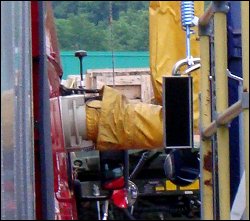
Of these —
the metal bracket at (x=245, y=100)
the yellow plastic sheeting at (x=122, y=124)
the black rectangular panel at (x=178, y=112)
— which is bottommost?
the yellow plastic sheeting at (x=122, y=124)

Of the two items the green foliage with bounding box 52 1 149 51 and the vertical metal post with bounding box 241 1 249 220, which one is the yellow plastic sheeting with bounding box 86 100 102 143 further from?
the vertical metal post with bounding box 241 1 249 220

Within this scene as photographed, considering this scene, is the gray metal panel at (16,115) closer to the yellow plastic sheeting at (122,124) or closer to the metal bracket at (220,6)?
the metal bracket at (220,6)

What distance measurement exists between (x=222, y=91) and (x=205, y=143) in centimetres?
54

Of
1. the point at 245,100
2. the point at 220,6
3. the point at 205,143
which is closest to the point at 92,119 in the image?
the point at 205,143

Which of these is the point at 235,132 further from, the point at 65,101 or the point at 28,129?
the point at 28,129

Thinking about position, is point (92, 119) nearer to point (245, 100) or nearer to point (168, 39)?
point (168, 39)

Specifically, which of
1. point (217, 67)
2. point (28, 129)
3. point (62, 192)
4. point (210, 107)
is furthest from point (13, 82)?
point (62, 192)

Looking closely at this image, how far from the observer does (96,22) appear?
273cm

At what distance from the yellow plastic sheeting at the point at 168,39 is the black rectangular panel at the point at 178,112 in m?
1.17

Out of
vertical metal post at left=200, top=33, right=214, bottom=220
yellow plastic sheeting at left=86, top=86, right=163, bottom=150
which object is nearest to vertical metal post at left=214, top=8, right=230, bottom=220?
vertical metal post at left=200, top=33, right=214, bottom=220

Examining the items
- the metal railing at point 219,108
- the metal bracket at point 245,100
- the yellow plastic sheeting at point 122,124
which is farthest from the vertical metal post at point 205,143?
the yellow plastic sheeting at point 122,124

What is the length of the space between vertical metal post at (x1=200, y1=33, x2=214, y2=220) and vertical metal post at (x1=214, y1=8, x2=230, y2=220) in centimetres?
42

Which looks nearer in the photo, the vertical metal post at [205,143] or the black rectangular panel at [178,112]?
the vertical metal post at [205,143]

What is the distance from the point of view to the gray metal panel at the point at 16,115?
2225 mm
